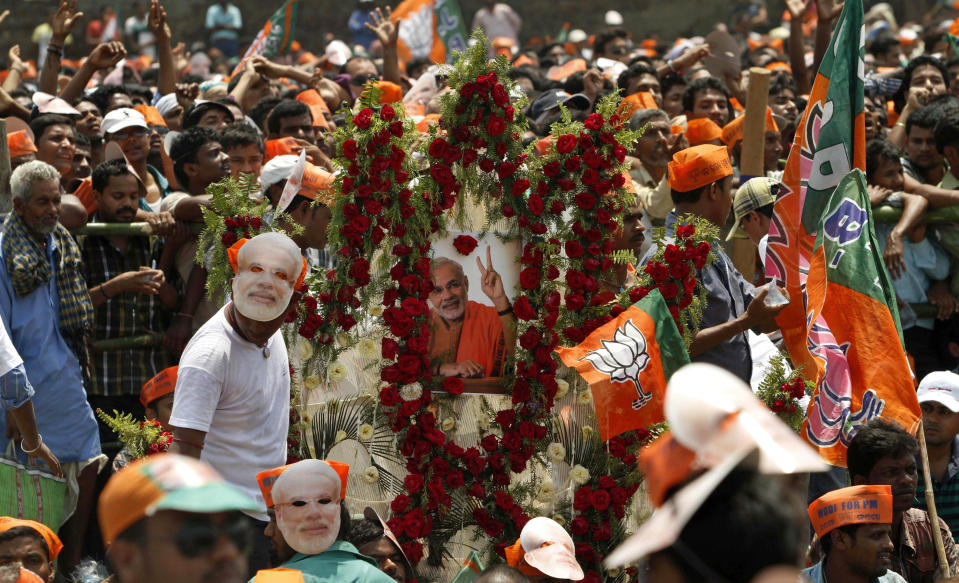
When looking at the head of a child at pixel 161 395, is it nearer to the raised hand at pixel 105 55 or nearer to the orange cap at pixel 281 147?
the orange cap at pixel 281 147

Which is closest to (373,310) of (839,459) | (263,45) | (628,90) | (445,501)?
(445,501)

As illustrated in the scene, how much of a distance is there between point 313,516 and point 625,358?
69.5 inches

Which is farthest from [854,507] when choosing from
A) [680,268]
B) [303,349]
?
[303,349]

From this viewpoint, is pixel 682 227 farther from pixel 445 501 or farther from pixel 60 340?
pixel 60 340

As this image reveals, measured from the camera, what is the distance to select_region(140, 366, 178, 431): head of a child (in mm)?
6184

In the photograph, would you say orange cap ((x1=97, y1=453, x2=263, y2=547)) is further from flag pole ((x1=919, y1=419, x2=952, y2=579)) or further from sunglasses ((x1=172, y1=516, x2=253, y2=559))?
flag pole ((x1=919, y1=419, x2=952, y2=579))

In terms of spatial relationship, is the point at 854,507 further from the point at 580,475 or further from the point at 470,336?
the point at 470,336

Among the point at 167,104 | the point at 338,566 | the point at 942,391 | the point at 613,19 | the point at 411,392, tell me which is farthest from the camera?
the point at 613,19

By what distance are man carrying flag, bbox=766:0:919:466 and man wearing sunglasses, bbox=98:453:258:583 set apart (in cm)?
378

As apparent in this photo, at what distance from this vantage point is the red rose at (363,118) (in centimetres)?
608

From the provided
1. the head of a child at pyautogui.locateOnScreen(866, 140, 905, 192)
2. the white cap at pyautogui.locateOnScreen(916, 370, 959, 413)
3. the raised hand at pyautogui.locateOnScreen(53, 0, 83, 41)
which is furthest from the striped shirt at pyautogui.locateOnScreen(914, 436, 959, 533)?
the raised hand at pyautogui.locateOnScreen(53, 0, 83, 41)

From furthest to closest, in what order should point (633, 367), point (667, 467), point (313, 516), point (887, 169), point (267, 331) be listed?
point (887, 169), point (633, 367), point (267, 331), point (313, 516), point (667, 467)

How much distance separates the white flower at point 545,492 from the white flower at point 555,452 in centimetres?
12

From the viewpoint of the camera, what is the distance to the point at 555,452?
634cm
